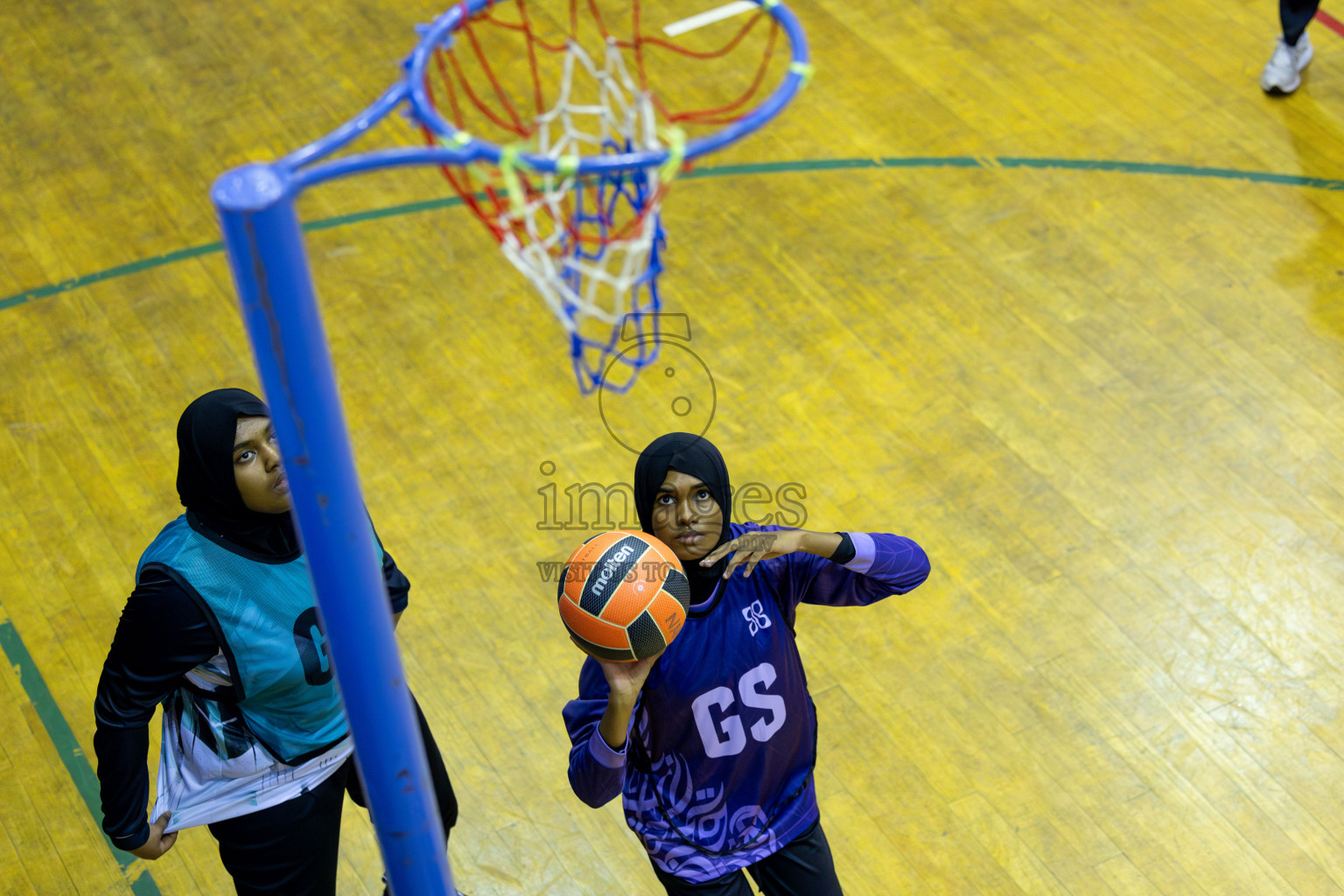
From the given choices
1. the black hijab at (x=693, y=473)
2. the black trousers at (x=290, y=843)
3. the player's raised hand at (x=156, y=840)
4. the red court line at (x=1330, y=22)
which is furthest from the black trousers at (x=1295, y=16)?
the player's raised hand at (x=156, y=840)

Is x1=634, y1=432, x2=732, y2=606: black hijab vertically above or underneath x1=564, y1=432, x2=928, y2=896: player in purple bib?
above

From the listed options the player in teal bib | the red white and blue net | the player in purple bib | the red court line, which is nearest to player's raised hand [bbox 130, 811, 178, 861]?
the player in teal bib

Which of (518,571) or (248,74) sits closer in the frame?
(518,571)

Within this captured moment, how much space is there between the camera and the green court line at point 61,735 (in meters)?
4.14

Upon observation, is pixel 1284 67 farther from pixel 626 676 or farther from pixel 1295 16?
pixel 626 676

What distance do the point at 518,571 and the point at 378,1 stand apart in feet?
14.1

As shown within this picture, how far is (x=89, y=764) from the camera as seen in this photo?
441cm

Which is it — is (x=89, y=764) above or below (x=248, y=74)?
below

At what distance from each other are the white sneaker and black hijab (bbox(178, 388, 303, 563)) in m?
5.73

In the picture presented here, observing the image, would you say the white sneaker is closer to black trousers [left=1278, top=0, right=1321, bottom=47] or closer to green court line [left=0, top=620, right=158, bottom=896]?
black trousers [left=1278, top=0, right=1321, bottom=47]

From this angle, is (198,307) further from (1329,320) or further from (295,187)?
(1329,320)

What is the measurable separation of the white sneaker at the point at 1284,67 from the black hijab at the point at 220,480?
573 cm

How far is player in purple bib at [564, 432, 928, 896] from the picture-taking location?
3.12 meters

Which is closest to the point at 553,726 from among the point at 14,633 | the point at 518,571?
the point at 518,571
